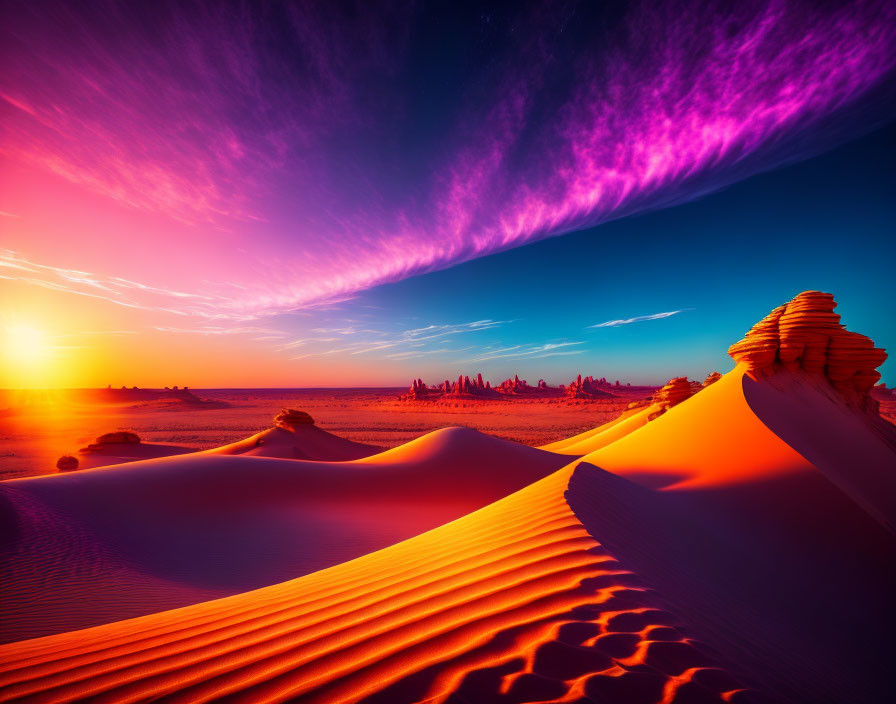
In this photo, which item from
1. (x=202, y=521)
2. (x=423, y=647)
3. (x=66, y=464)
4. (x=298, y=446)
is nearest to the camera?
(x=423, y=647)

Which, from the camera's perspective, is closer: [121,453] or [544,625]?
[544,625]

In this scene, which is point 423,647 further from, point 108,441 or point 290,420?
point 108,441

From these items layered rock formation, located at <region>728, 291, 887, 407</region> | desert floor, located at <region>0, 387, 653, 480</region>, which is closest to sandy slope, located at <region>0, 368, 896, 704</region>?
layered rock formation, located at <region>728, 291, 887, 407</region>

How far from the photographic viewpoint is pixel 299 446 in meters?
21.0

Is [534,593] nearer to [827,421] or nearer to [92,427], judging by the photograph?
[827,421]

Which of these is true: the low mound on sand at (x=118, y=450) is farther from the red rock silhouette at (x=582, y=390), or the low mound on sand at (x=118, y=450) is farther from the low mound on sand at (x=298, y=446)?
the red rock silhouette at (x=582, y=390)

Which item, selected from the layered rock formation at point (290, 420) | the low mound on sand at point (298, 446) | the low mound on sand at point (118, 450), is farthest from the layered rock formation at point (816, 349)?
the low mound on sand at point (118, 450)

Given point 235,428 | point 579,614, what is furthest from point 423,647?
point 235,428

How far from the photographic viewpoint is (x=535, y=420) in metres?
40.5

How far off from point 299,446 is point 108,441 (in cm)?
1101

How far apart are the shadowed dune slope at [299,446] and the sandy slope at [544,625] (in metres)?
18.2

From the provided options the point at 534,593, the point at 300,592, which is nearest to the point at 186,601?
the point at 300,592

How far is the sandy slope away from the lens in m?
1.53

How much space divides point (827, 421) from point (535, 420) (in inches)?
1323
